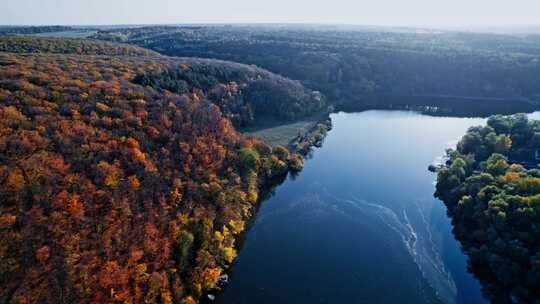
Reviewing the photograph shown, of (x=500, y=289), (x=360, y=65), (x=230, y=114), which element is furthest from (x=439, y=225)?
(x=360, y=65)

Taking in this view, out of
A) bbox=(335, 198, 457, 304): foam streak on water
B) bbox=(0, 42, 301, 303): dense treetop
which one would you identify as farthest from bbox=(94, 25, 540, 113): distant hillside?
bbox=(0, 42, 301, 303): dense treetop

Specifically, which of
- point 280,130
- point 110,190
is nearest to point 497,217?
point 110,190

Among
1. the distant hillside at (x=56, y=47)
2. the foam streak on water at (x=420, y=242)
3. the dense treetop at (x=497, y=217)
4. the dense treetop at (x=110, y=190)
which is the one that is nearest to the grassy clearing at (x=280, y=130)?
the dense treetop at (x=110, y=190)

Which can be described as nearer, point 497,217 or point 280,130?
point 497,217

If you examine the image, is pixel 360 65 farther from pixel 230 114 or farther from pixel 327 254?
pixel 327 254

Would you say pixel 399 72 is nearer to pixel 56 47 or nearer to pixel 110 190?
pixel 56 47

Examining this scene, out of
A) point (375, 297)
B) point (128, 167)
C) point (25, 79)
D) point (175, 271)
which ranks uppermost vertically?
point (25, 79)
